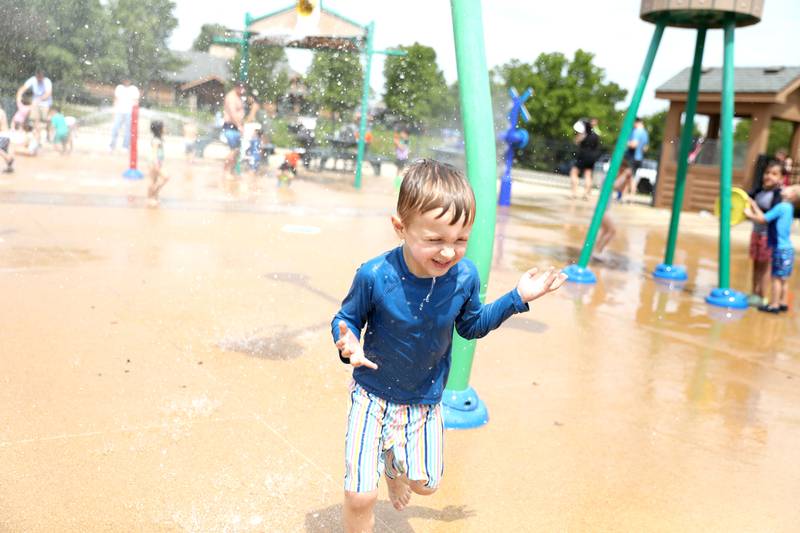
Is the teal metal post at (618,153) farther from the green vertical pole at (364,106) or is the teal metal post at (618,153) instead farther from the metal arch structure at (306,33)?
the green vertical pole at (364,106)

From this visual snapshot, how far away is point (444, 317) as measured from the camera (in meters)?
2.34

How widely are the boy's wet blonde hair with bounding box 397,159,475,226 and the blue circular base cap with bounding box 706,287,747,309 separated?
5.58m

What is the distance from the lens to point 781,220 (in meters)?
6.87

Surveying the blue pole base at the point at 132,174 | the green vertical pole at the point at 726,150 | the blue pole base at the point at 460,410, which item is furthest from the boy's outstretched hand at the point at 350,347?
the blue pole base at the point at 132,174

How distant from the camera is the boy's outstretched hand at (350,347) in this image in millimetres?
2117

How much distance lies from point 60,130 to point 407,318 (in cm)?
1436

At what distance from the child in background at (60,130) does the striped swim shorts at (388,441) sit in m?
12.5

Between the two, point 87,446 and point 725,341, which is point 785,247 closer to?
point 725,341

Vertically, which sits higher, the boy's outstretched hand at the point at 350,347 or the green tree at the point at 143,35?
the green tree at the point at 143,35

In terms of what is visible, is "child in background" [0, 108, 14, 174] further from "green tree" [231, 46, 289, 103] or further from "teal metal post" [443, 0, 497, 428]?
"teal metal post" [443, 0, 497, 428]

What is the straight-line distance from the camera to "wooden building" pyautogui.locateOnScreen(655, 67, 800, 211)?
18109 mm

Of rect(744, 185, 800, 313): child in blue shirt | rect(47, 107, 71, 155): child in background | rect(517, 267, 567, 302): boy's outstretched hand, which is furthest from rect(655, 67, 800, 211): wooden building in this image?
rect(517, 267, 567, 302): boy's outstretched hand

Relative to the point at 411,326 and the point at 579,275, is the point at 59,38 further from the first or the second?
the point at 411,326

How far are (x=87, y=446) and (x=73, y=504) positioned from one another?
440 mm
